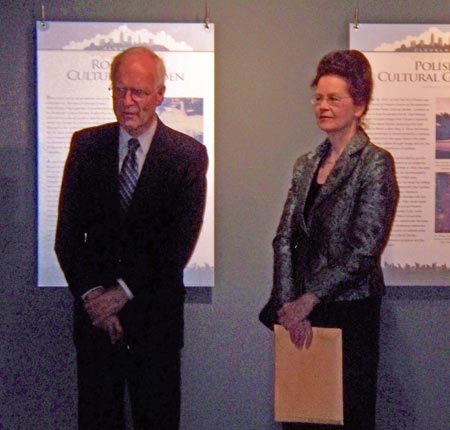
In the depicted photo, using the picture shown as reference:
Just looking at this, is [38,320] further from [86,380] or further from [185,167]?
[185,167]

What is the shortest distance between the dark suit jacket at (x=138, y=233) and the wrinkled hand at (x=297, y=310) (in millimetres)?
409

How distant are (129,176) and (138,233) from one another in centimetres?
22

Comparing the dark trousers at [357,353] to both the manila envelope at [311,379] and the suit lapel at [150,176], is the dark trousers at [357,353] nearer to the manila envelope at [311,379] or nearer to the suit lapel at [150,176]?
the manila envelope at [311,379]

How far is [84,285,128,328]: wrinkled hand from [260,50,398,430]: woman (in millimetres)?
547

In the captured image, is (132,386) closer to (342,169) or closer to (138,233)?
(138,233)

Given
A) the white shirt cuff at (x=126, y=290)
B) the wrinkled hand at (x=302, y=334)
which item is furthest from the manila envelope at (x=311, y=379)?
the white shirt cuff at (x=126, y=290)

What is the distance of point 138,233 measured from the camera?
2.71 meters

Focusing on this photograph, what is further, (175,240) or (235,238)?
(235,238)

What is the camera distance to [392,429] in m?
3.48

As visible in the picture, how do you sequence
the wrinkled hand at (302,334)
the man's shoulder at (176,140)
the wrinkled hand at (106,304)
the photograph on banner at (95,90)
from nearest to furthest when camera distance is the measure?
the wrinkled hand at (302,334) → the wrinkled hand at (106,304) → the man's shoulder at (176,140) → the photograph on banner at (95,90)

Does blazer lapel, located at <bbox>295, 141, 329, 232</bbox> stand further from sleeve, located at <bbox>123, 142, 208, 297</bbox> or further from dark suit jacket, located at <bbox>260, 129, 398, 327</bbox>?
sleeve, located at <bbox>123, 142, 208, 297</bbox>

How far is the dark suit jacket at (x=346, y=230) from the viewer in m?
2.49

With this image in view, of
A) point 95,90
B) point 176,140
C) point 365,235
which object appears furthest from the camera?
point 95,90

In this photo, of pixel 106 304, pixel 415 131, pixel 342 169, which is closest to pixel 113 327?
pixel 106 304
